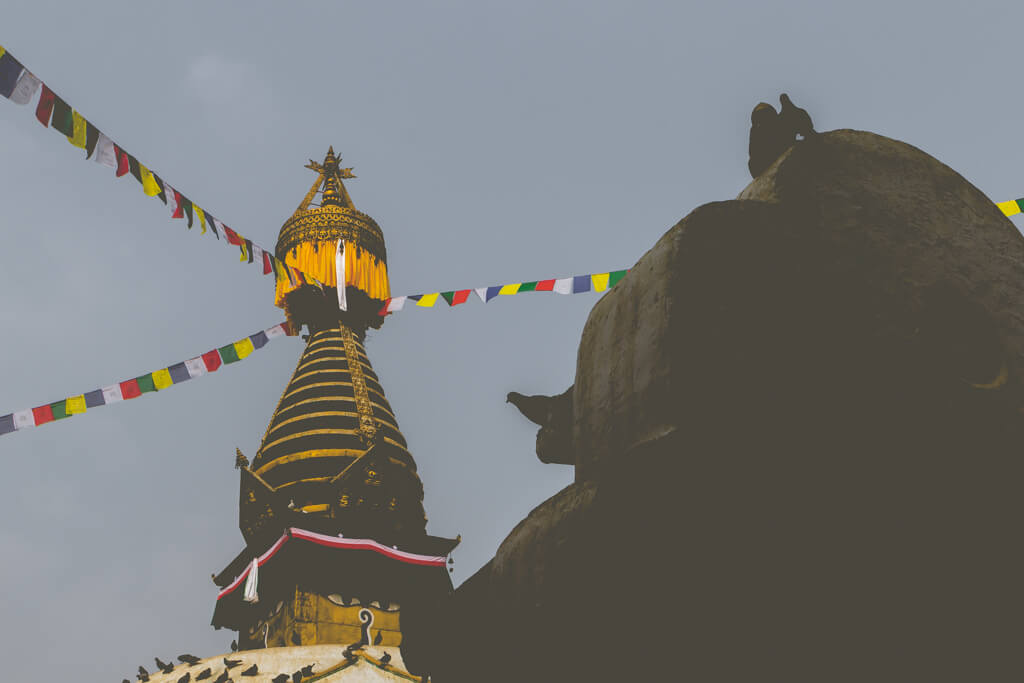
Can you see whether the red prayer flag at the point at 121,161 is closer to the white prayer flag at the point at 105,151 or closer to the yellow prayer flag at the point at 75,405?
the white prayer flag at the point at 105,151

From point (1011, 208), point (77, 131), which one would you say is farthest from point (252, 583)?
point (1011, 208)

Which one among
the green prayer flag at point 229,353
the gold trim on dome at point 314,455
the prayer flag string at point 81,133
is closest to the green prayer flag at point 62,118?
the prayer flag string at point 81,133

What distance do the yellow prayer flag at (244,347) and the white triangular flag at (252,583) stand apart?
3.15m

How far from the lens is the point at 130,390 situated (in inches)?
447

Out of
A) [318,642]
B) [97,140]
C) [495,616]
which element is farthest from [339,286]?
[495,616]

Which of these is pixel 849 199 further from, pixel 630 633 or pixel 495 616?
pixel 495 616

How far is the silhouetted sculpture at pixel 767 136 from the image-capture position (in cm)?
267

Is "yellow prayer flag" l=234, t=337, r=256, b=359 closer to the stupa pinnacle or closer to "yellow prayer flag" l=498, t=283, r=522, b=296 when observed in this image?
the stupa pinnacle

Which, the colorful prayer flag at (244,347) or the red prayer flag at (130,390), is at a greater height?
the colorful prayer flag at (244,347)

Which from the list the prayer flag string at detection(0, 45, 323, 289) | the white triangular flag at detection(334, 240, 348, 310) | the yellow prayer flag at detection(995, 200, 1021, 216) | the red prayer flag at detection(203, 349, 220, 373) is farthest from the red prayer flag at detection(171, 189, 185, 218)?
the white triangular flag at detection(334, 240, 348, 310)

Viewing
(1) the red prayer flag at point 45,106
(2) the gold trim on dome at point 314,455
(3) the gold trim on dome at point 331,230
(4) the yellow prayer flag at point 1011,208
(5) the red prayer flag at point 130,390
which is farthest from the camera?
(3) the gold trim on dome at point 331,230

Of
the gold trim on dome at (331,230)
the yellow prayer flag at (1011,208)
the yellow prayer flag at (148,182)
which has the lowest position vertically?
the yellow prayer flag at (1011,208)

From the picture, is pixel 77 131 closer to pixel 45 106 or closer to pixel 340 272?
pixel 45 106

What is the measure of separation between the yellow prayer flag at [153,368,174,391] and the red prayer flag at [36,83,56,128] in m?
4.81
